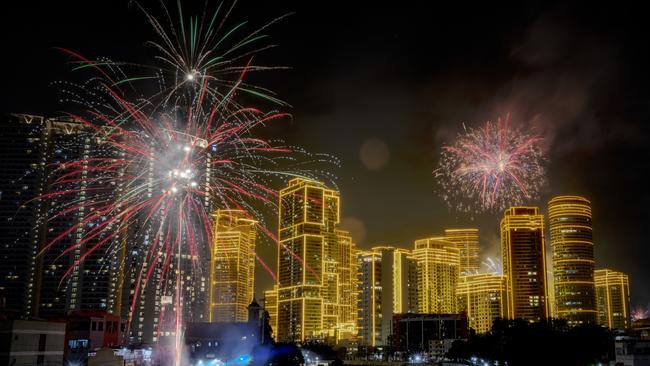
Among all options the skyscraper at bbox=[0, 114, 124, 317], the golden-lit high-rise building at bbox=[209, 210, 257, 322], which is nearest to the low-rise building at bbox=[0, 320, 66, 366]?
the skyscraper at bbox=[0, 114, 124, 317]

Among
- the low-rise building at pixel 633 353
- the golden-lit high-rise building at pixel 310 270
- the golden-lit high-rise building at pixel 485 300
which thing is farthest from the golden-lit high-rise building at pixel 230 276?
the low-rise building at pixel 633 353

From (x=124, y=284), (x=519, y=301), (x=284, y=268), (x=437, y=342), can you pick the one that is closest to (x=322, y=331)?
(x=284, y=268)

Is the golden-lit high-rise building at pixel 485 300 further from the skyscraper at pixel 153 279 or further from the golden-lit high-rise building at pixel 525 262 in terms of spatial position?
the skyscraper at pixel 153 279

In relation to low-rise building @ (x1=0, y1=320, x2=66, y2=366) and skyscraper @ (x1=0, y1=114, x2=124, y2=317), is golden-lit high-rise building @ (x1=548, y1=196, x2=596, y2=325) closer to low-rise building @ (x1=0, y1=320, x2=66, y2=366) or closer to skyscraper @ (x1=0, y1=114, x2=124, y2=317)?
skyscraper @ (x1=0, y1=114, x2=124, y2=317)

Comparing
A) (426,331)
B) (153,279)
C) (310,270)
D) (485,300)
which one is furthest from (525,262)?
(153,279)

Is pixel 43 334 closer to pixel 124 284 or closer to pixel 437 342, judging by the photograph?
pixel 124 284
